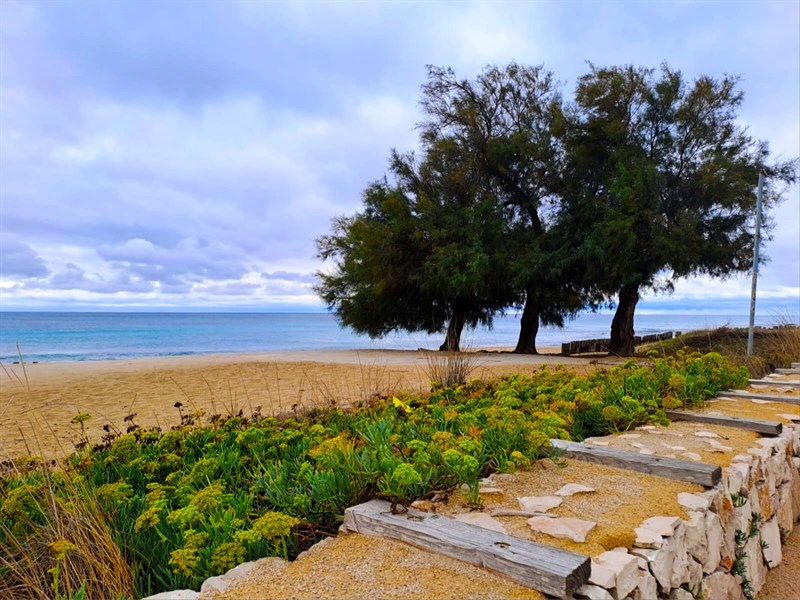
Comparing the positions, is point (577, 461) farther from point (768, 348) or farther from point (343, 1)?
point (768, 348)

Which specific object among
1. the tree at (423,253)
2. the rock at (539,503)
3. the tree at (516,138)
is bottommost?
the rock at (539,503)

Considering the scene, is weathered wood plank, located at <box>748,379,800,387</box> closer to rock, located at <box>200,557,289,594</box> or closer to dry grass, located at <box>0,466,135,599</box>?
rock, located at <box>200,557,289,594</box>

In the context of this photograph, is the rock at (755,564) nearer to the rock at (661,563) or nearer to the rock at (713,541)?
the rock at (713,541)

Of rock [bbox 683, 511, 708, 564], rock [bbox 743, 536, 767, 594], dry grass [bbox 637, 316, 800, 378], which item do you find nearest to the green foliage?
rock [bbox 683, 511, 708, 564]

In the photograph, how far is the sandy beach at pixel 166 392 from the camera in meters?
5.04

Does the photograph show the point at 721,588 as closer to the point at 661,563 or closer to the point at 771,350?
the point at 661,563

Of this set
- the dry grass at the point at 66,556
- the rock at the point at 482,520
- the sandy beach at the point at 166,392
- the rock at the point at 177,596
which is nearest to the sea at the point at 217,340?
the sandy beach at the point at 166,392

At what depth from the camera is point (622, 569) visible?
5.15 feet

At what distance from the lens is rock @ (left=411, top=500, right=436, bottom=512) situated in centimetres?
198

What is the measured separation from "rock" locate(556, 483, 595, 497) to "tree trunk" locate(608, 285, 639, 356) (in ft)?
40.0

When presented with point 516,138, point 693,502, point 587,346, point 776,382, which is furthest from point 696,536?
point 587,346

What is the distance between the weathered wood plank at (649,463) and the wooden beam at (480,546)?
43.6 inches

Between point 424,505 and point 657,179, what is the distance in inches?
459

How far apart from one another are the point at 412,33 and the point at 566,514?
6.78 meters
